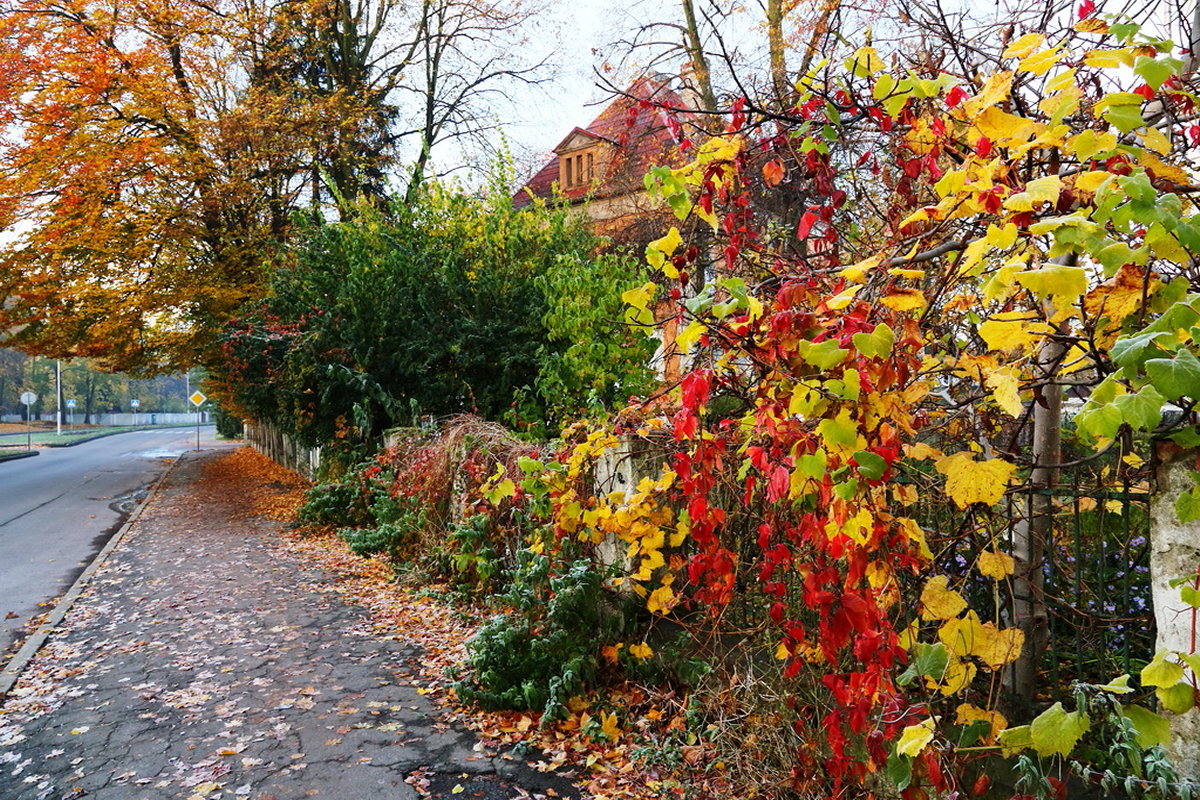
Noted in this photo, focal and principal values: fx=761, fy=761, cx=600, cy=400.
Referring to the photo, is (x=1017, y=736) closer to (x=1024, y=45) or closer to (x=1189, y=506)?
(x=1189, y=506)

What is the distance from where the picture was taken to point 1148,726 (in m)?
1.83

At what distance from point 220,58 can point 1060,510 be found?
21.0m

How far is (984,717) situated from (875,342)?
57.1 inches

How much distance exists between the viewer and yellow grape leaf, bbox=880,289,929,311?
88.3 inches

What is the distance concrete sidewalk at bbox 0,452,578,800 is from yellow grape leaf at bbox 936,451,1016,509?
8.68ft

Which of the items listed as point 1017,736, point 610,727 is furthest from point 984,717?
point 610,727

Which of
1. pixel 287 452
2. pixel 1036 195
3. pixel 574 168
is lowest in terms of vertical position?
pixel 287 452

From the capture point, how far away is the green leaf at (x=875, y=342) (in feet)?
6.47

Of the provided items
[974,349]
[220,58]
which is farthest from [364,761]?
[220,58]

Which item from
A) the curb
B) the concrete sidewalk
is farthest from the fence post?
the curb

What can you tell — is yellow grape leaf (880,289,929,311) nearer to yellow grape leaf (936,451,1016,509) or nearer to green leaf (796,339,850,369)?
green leaf (796,339,850,369)

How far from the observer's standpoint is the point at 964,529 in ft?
8.95

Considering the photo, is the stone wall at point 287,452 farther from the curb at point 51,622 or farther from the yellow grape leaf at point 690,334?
the yellow grape leaf at point 690,334

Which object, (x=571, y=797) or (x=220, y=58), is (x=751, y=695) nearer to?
(x=571, y=797)
